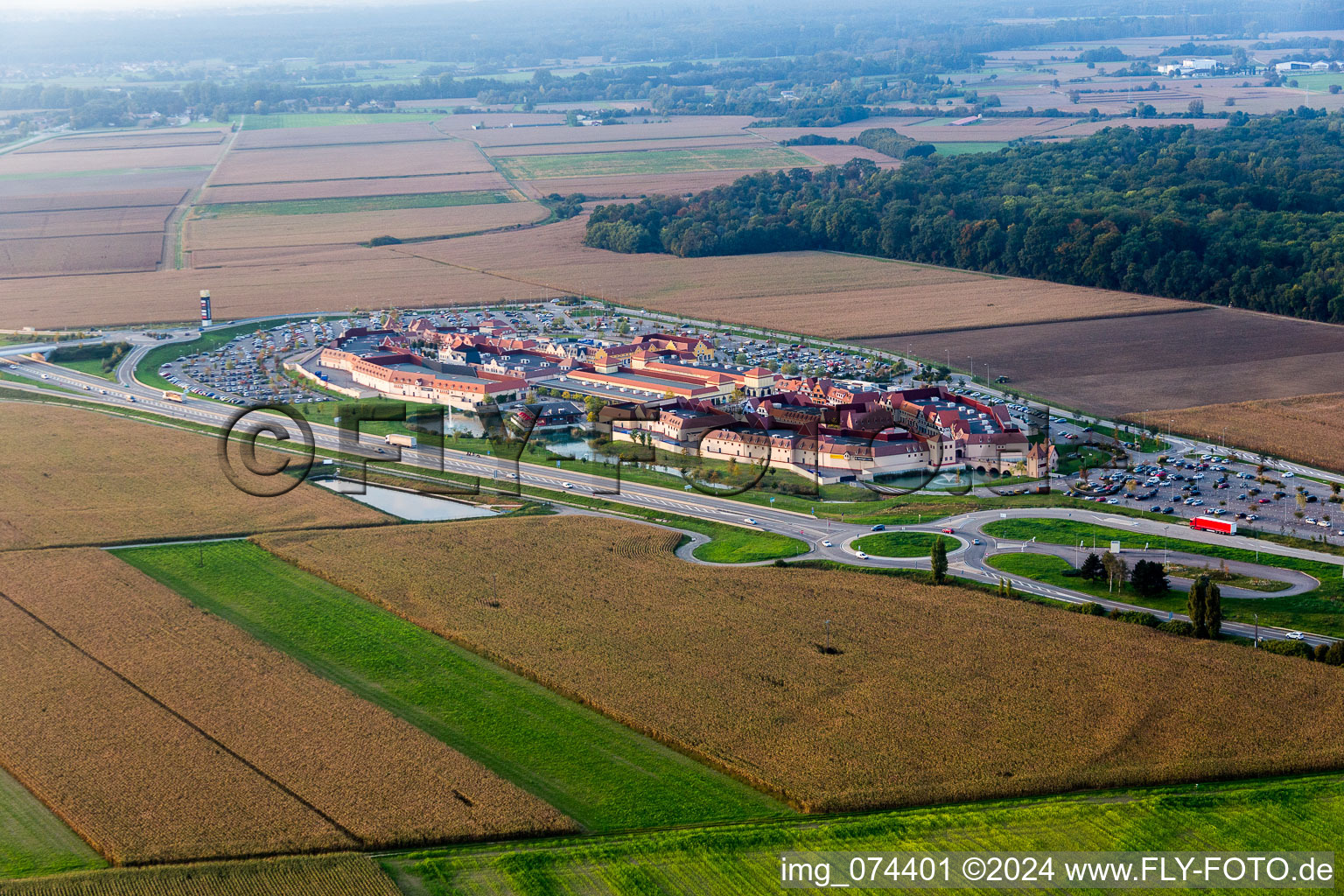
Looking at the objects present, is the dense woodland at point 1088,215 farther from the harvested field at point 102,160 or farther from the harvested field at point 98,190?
the harvested field at point 102,160

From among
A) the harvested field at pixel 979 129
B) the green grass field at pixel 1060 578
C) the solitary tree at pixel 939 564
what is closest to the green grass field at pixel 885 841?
the green grass field at pixel 1060 578

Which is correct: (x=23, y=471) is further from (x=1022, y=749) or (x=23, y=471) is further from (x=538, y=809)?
(x=1022, y=749)

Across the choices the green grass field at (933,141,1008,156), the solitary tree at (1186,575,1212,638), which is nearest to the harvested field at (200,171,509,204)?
the green grass field at (933,141,1008,156)

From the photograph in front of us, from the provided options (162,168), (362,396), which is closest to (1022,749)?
(362,396)

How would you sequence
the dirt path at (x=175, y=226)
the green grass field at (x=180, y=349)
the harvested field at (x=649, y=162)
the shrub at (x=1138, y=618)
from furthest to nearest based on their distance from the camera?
1. the harvested field at (x=649, y=162)
2. the dirt path at (x=175, y=226)
3. the green grass field at (x=180, y=349)
4. the shrub at (x=1138, y=618)

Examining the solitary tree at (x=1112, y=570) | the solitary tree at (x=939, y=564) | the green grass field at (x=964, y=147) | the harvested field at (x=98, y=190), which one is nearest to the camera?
the solitary tree at (x=1112, y=570)

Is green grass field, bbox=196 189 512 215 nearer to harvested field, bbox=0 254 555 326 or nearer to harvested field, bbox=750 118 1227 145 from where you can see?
harvested field, bbox=0 254 555 326

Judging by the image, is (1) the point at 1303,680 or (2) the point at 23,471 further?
(2) the point at 23,471

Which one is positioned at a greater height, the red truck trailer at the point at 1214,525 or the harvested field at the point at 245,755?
the red truck trailer at the point at 1214,525

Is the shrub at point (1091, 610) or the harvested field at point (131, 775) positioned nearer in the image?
the harvested field at point (131, 775)
